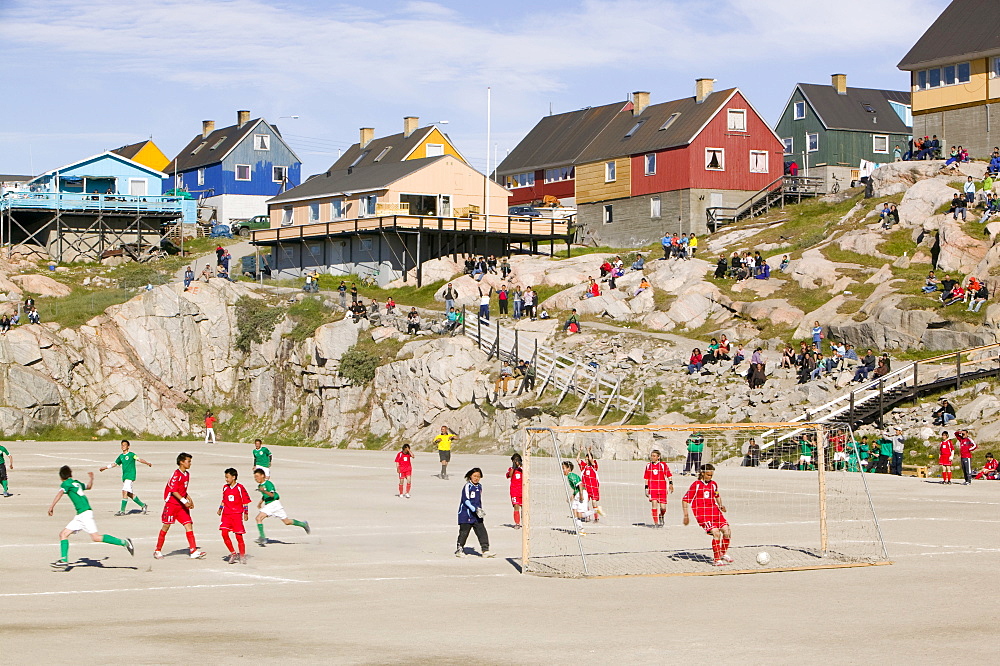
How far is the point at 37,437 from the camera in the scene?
51500 mm

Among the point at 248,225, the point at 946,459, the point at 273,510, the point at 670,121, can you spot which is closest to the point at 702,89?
the point at 670,121

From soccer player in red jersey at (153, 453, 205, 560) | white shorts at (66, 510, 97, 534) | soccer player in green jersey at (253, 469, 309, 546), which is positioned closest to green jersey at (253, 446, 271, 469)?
soccer player in green jersey at (253, 469, 309, 546)

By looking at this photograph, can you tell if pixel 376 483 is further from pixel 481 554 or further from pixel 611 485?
pixel 481 554

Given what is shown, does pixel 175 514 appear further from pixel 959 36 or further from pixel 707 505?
pixel 959 36

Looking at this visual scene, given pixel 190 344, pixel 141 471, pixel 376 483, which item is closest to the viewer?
pixel 376 483

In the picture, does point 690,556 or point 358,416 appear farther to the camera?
point 358,416

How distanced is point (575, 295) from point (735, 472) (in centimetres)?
2135

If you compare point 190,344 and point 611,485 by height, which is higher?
point 190,344

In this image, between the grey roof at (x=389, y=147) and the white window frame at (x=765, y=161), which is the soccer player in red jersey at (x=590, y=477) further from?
the grey roof at (x=389, y=147)

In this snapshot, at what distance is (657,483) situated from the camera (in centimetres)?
2259

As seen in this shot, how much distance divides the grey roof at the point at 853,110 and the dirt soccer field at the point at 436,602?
6234cm

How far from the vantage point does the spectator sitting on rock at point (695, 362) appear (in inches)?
1714

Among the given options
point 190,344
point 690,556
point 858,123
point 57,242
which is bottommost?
point 690,556

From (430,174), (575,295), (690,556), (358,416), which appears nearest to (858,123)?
(430,174)
